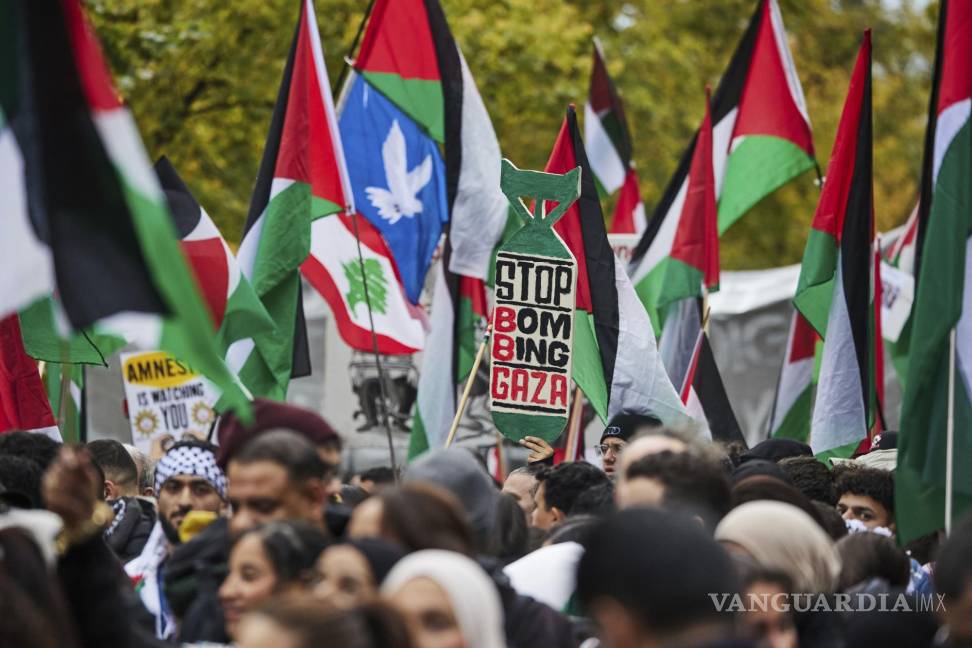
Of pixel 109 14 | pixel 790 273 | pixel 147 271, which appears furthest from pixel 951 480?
pixel 109 14

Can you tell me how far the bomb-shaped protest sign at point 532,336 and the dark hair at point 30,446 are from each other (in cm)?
273

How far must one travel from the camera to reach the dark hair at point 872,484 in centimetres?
731

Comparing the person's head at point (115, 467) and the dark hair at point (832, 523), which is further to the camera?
the person's head at point (115, 467)

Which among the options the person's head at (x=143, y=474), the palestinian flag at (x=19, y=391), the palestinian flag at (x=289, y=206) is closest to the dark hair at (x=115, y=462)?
the palestinian flag at (x=19, y=391)

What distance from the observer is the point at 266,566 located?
4551 mm

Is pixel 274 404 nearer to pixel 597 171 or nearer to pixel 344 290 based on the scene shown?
pixel 344 290

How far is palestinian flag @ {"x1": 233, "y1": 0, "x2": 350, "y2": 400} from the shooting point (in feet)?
30.0

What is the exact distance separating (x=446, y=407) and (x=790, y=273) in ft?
24.3

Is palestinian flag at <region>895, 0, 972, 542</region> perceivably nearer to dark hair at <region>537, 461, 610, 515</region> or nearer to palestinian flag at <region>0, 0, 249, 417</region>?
dark hair at <region>537, 461, 610, 515</region>

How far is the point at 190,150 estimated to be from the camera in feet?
56.2

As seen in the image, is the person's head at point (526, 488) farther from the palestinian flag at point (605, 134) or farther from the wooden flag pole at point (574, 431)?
the palestinian flag at point (605, 134)

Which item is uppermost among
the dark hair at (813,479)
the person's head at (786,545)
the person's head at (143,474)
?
the person's head at (786,545)

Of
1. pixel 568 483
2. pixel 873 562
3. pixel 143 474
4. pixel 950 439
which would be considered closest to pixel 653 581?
pixel 873 562

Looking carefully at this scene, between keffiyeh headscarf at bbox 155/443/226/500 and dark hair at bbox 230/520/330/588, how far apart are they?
169 cm
